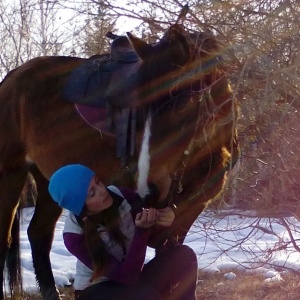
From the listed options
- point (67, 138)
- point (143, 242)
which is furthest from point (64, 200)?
point (67, 138)

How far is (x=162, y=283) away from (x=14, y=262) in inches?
80.1

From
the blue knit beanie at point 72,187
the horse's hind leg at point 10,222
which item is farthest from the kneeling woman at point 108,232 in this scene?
the horse's hind leg at point 10,222

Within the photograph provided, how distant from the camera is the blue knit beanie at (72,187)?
2.43 m

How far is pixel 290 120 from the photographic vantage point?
276 centimetres

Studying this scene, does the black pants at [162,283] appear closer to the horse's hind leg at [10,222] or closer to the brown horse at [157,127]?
the brown horse at [157,127]

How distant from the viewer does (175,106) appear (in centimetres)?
261

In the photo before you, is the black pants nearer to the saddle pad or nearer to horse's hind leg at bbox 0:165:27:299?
the saddle pad

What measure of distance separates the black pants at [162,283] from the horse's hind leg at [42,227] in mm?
1905

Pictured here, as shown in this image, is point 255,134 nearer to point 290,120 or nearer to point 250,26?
point 290,120

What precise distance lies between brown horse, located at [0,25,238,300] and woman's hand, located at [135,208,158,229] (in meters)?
0.09

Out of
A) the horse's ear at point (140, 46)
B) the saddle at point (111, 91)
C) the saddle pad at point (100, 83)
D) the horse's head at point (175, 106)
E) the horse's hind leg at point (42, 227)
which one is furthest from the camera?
the horse's hind leg at point (42, 227)

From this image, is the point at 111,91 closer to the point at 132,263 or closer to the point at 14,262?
the point at 132,263

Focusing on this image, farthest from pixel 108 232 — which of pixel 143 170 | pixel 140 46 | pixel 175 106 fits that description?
pixel 140 46

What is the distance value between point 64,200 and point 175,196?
1.75 feet
